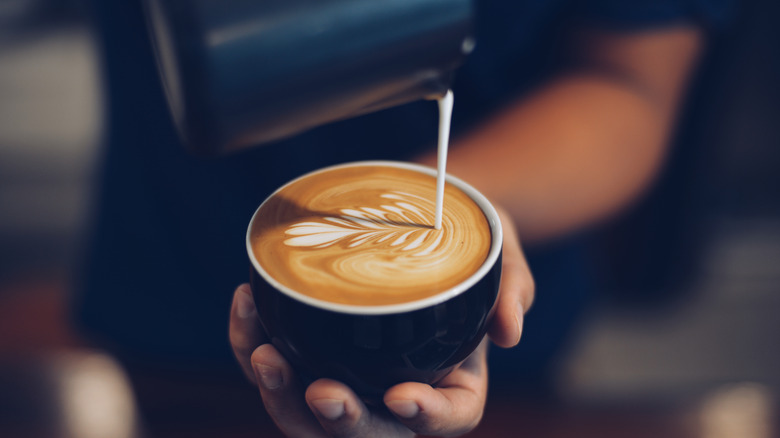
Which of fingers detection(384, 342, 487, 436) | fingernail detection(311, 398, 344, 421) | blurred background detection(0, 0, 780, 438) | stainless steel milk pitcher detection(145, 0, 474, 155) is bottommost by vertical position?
blurred background detection(0, 0, 780, 438)

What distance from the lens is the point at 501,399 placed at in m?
1.06

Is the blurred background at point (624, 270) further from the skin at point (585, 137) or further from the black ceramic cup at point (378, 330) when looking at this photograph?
the black ceramic cup at point (378, 330)

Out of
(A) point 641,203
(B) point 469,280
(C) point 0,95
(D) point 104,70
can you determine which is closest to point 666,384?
(A) point 641,203

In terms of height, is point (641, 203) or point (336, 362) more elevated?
point (336, 362)

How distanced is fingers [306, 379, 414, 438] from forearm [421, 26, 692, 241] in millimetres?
418

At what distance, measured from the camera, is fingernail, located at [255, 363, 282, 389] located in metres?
0.53

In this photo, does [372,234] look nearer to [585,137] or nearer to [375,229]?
[375,229]

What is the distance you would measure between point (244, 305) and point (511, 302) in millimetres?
262

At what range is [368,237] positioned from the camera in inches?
22.2

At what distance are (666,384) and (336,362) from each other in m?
1.50

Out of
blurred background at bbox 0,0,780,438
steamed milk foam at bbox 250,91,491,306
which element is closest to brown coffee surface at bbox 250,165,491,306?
steamed milk foam at bbox 250,91,491,306

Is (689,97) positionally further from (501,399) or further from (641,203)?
(501,399)

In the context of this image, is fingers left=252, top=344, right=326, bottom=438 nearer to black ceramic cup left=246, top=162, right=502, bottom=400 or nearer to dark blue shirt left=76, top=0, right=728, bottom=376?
black ceramic cup left=246, top=162, right=502, bottom=400

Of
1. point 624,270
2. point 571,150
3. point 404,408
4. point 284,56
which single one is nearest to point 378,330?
point 404,408
